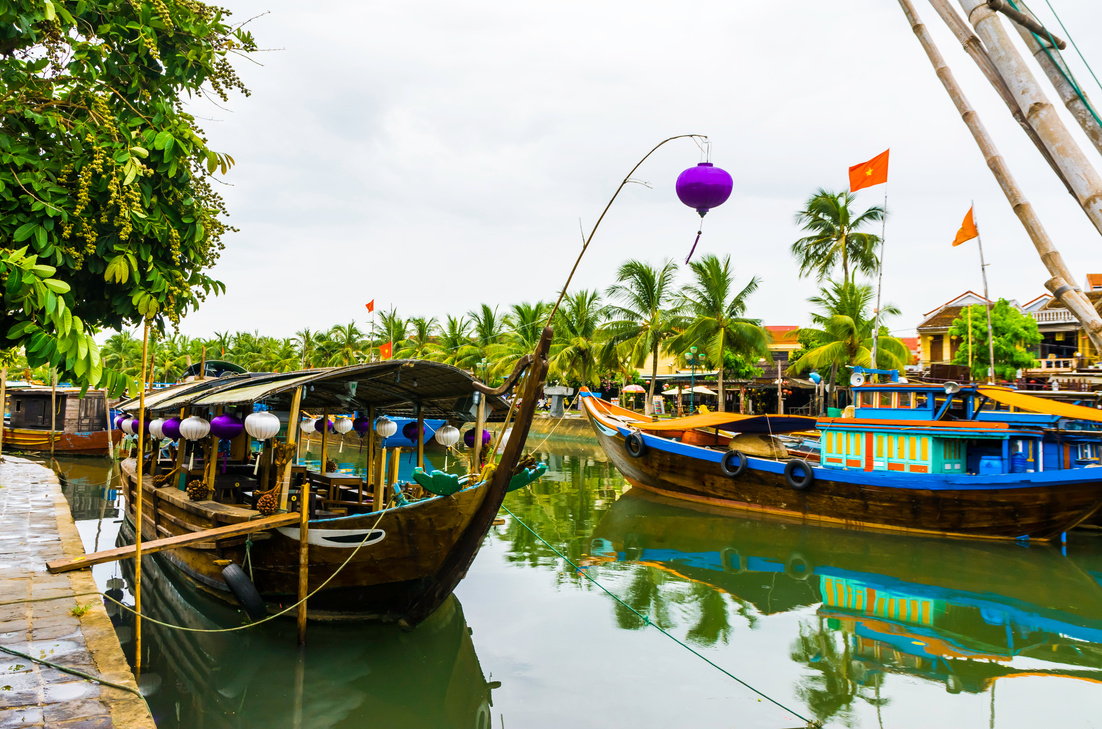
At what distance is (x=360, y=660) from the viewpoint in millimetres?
5543

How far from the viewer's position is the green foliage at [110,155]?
10.5 feet

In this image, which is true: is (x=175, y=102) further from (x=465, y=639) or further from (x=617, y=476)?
(x=617, y=476)

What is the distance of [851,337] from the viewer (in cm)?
2017

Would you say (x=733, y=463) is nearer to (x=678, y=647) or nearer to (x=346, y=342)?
(x=678, y=647)

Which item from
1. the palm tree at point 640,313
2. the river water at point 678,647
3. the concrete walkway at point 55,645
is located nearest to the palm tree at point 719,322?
the palm tree at point 640,313

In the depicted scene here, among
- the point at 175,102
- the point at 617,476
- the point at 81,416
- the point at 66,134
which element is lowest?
the point at 617,476

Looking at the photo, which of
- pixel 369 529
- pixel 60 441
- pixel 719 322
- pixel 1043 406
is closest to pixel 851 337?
pixel 719 322

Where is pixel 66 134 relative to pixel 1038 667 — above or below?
above

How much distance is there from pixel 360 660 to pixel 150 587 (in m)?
3.95

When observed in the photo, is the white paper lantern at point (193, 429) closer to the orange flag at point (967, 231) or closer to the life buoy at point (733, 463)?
the life buoy at point (733, 463)

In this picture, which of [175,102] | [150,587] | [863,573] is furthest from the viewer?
[863,573]

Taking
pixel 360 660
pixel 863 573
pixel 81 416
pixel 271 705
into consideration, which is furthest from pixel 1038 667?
pixel 81 416

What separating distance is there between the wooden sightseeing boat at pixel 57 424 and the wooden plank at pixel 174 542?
54.6ft

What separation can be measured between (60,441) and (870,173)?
2297 centimetres
